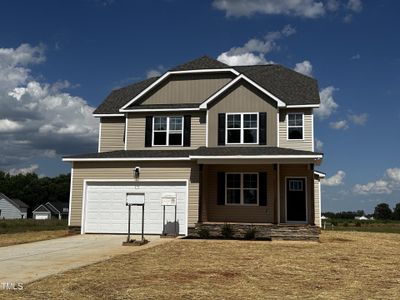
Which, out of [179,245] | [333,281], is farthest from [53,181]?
[333,281]

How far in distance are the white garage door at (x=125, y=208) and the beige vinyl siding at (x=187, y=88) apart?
5189 millimetres

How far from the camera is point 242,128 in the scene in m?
22.0

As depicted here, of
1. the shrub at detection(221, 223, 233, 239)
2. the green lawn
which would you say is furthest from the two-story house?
the green lawn

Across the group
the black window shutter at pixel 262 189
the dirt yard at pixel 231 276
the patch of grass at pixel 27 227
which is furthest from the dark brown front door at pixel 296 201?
the patch of grass at pixel 27 227

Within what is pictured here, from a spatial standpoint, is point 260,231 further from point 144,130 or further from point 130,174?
point 144,130

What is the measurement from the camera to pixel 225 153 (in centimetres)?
1975

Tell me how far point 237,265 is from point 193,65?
1482cm

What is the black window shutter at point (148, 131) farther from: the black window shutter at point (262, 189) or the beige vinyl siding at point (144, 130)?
the black window shutter at point (262, 189)

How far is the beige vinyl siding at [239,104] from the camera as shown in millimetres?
21906

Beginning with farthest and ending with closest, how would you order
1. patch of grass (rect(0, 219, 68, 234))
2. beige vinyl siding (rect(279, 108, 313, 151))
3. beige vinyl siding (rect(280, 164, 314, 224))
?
patch of grass (rect(0, 219, 68, 234)) < beige vinyl siding (rect(279, 108, 313, 151)) < beige vinyl siding (rect(280, 164, 314, 224))

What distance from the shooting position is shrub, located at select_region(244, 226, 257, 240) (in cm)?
1866

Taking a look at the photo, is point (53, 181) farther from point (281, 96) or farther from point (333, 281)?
point (333, 281)

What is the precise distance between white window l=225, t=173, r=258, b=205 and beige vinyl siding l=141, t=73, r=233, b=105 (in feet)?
15.3

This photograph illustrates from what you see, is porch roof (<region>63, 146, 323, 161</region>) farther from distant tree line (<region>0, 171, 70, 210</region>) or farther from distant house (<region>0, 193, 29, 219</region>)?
distant tree line (<region>0, 171, 70, 210</region>)
